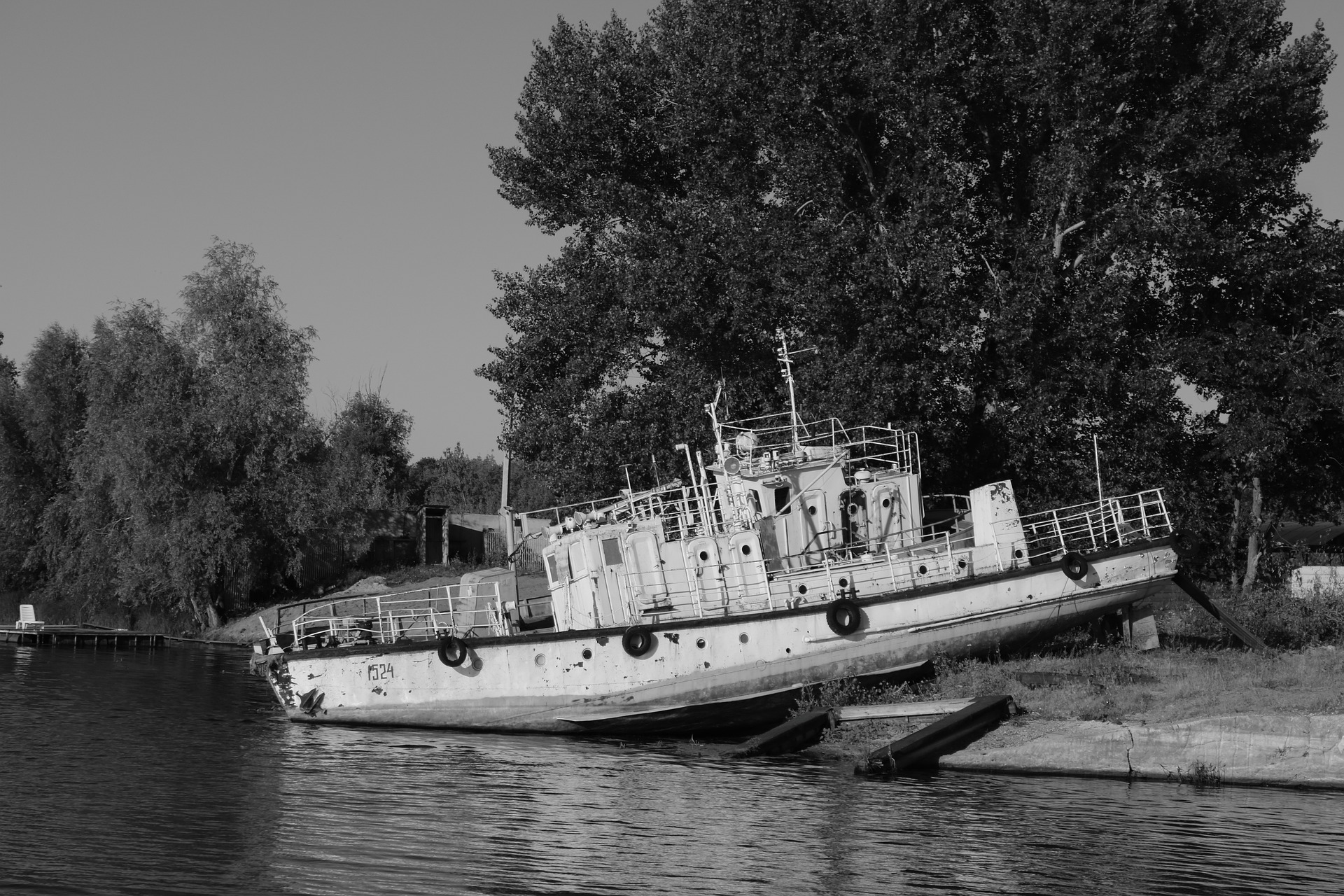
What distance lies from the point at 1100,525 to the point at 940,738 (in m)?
10.6

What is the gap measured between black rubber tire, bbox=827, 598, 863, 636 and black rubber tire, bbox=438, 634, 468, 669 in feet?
24.1

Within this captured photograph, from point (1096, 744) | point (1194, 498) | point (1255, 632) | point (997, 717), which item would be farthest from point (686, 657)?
point (1194, 498)

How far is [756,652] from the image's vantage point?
79.0 ft

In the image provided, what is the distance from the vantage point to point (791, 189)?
35062mm

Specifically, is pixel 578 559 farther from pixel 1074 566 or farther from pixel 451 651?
pixel 1074 566

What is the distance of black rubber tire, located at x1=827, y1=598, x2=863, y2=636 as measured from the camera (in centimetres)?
2383

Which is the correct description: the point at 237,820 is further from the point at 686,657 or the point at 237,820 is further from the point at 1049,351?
the point at 1049,351

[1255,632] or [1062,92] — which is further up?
[1062,92]

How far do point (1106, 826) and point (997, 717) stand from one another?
16.3 ft

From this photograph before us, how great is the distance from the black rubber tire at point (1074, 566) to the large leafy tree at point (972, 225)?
756cm

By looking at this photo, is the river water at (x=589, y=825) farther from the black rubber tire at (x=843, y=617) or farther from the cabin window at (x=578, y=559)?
the cabin window at (x=578, y=559)

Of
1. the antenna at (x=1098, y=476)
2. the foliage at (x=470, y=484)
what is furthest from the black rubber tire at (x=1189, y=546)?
the foliage at (x=470, y=484)

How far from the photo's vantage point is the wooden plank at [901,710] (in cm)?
2166

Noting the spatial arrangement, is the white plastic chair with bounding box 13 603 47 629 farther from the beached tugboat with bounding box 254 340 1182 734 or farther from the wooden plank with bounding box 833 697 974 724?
the wooden plank with bounding box 833 697 974 724
